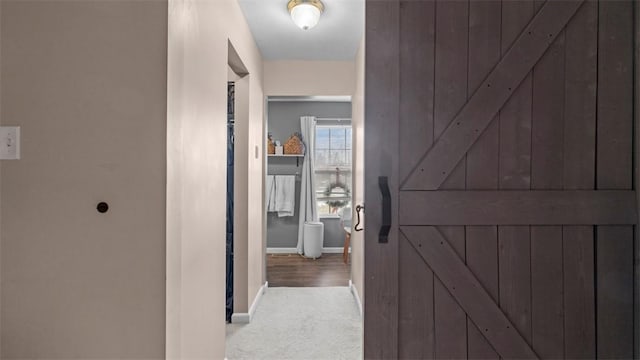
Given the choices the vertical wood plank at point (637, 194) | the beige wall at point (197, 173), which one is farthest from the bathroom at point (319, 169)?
the vertical wood plank at point (637, 194)

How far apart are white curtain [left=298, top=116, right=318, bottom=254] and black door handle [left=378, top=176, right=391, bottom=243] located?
3.82 m

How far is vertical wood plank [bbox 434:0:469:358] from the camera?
133 centimetres

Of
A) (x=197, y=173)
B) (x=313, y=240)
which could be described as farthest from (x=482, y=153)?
(x=313, y=240)

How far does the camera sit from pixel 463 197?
1.32 meters

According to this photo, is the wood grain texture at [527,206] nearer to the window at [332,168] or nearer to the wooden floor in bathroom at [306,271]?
the wooden floor in bathroom at [306,271]

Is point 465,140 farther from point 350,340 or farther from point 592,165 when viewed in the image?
point 350,340

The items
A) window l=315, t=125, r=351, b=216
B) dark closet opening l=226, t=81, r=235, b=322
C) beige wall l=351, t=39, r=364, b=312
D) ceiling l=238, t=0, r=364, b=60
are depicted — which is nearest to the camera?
ceiling l=238, t=0, r=364, b=60

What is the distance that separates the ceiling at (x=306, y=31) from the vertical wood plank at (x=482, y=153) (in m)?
1.21

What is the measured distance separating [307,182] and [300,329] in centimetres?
272

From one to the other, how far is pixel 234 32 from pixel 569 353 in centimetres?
243

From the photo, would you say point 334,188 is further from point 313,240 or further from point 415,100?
point 415,100

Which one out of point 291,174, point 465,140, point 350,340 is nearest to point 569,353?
point 465,140

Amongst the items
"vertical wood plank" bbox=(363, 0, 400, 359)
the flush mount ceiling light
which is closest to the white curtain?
the flush mount ceiling light

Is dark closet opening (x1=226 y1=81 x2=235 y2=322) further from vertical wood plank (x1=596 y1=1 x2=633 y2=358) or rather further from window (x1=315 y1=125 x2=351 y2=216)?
window (x1=315 y1=125 x2=351 y2=216)
